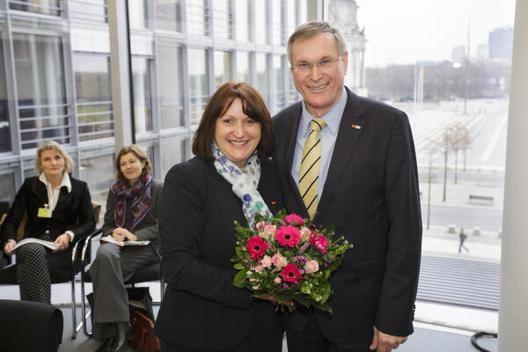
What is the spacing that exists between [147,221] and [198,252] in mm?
2257

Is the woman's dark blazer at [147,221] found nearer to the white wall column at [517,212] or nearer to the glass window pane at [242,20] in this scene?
the glass window pane at [242,20]

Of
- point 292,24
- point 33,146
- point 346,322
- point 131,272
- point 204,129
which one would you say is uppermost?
point 292,24

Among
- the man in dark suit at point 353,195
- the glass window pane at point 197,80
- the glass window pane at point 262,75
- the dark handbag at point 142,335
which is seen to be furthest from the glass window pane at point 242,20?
the man in dark suit at point 353,195

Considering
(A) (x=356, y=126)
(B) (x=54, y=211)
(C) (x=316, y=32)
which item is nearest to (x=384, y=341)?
(A) (x=356, y=126)

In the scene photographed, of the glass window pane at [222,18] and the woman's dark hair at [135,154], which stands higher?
the glass window pane at [222,18]

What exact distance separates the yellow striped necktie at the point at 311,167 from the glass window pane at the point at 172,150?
3.00 meters

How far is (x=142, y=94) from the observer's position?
16.3 feet

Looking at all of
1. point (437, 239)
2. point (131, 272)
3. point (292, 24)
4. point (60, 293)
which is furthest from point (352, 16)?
point (60, 293)

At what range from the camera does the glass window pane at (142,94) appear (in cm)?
488

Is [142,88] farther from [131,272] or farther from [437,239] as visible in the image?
[437,239]

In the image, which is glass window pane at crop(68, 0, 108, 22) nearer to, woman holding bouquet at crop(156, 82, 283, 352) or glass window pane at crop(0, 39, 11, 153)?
glass window pane at crop(0, 39, 11, 153)

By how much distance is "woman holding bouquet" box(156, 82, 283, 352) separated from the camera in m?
1.92

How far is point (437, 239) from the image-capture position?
4.36m

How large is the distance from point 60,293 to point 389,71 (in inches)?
140
